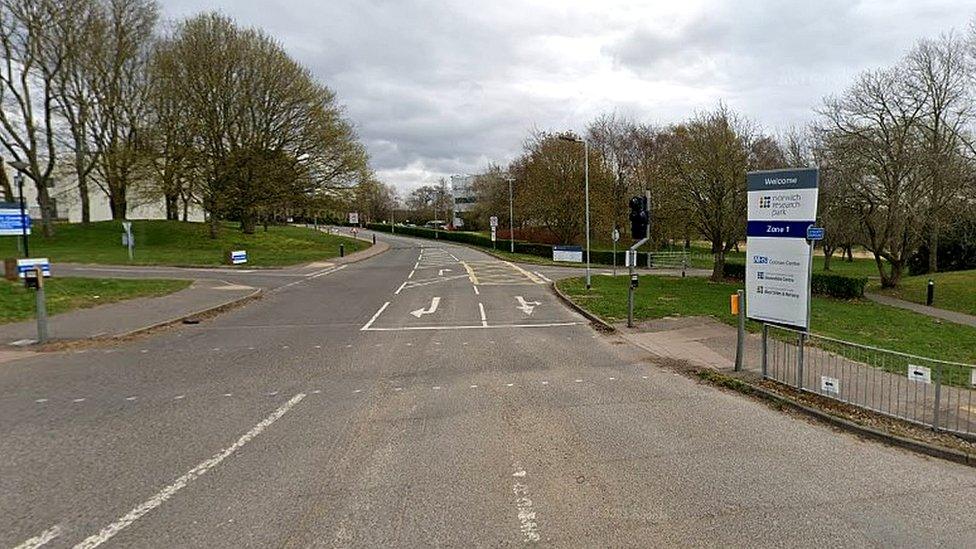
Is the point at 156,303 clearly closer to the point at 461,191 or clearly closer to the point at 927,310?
the point at 927,310

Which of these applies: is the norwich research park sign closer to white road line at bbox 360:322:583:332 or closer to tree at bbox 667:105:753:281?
white road line at bbox 360:322:583:332

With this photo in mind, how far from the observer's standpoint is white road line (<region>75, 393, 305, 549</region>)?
140 inches

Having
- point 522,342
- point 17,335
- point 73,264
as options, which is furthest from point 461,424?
point 73,264

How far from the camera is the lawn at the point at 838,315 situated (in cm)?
1213

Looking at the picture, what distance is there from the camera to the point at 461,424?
586 cm

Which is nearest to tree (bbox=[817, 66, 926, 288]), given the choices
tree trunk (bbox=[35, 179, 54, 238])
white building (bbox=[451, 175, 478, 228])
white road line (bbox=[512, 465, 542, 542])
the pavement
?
the pavement

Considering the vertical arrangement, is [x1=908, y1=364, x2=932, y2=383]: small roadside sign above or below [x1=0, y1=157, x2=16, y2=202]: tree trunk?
below

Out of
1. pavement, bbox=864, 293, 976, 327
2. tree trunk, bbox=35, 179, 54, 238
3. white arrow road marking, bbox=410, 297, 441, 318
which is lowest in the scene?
pavement, bbox=864, 293, 976, 327

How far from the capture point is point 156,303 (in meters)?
14.8

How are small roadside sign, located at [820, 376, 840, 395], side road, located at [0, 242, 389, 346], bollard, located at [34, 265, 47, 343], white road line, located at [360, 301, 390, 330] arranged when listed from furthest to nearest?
white road line, located at [360, 301, 390, 330] → side road, located at [0, 242, 389, 346] → bollard, located at [34, 265, 47, 343] → small roadside sign, located at [820, 376, 840, 395]

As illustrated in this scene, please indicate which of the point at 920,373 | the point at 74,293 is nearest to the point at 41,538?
the point at 920,373

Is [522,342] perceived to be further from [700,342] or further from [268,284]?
[268,284]

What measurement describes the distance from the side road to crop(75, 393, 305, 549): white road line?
294 inches

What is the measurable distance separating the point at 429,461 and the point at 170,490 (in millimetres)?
2208
